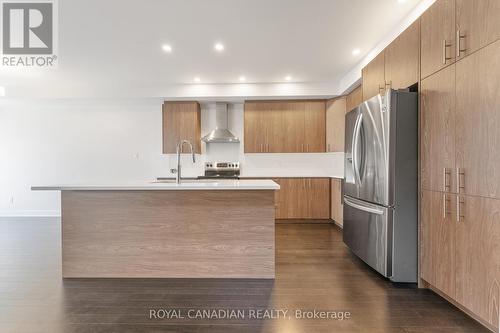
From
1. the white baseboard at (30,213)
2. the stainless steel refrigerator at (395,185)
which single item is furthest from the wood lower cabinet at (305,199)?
the white baseboard at (30,213)

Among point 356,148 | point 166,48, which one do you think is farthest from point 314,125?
point 166,48

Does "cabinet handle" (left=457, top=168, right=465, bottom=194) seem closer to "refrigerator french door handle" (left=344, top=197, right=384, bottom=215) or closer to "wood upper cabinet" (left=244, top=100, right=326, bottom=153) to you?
"refrigerator french door handle" (left=344, top=197, right=384, bottom=215)

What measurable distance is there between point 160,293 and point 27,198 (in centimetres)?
528

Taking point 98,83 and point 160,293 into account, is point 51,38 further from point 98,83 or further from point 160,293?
point 160,293

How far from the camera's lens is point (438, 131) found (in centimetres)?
213

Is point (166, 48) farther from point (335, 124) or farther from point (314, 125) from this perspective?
point (335, 124)

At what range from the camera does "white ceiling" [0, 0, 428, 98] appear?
2.62m

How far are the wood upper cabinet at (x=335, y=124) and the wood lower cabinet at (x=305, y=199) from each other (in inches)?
26.7

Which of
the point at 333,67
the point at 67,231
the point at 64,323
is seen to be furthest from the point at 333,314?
the point at 333,67

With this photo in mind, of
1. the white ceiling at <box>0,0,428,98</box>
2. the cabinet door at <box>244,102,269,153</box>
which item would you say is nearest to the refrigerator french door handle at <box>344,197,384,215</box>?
the white ceiling at <box>0,0,428,98</box>

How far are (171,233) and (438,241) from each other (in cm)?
236

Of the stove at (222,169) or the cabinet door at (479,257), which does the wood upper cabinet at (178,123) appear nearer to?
the stove at (222,169)

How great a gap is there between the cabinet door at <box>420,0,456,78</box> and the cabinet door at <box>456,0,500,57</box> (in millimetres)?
79

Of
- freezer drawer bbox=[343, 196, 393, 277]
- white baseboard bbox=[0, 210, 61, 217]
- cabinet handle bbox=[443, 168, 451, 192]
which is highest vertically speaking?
cabinet handle bbox=[443, 168, 451, 192]
